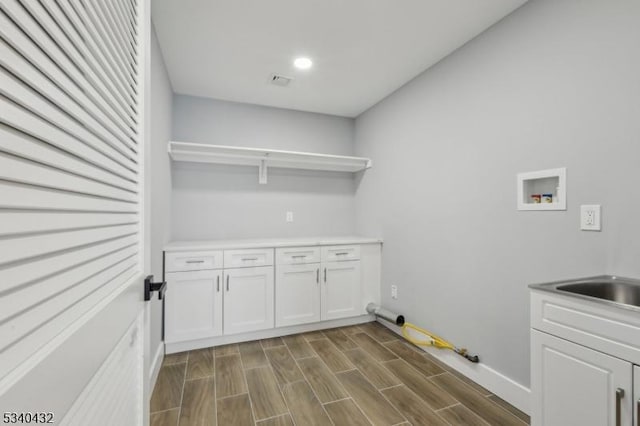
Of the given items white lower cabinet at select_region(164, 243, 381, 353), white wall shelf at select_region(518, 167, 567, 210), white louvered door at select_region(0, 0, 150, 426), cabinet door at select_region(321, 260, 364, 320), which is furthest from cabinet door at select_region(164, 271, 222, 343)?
white wall shelf at select_region(518, 167, 567, 210)

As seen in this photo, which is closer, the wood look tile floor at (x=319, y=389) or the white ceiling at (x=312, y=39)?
the wood look tile floor at (x=319, y=389)

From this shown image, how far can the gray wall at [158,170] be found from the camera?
2012 mm

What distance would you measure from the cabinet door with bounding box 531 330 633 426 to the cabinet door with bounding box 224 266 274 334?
2090 mm

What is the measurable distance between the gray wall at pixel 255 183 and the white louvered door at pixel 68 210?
237 cm

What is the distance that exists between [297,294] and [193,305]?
0.95 m

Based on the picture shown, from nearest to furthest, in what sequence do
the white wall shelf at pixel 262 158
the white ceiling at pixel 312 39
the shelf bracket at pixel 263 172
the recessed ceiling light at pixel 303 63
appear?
the white ceiling at pixel 312 39
the recessed ceiling light at pixel 303 63
the white wall shelf at pixel 262 158
the shelf bracket at pixel 263 172

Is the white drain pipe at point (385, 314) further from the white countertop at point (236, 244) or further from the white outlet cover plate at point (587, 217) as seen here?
the white outlet cover plate at point (587, 217)

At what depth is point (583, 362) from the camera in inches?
45.3

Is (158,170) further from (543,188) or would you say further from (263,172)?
(543,188)

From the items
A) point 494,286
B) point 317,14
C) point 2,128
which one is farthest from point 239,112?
point 2,128

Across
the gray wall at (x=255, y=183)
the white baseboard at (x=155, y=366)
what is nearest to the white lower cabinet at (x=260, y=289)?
the white baseboard at (x=155, y=366)

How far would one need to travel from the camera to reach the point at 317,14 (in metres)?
1.90

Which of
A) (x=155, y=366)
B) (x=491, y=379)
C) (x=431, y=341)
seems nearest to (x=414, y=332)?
(x=431, y=341)

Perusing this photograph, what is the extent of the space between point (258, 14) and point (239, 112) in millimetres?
1508
